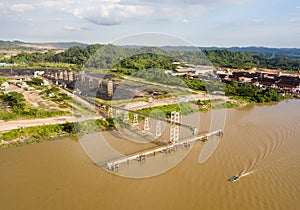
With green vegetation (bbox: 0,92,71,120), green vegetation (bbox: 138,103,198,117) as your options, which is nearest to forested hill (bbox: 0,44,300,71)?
green vegetation (bbox: 138,103,198,117)

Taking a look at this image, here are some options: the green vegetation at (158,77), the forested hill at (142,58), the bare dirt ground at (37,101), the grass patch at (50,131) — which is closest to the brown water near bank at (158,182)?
the grass patch at (50,131)

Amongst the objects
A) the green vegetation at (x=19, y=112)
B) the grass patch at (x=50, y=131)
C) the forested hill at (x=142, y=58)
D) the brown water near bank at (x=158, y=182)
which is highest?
the forested hill at (x=142, y=58)

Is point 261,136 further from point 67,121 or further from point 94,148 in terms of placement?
point 67,121

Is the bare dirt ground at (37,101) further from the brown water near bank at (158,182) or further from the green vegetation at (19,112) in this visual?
the brown water near bank at (158,182)

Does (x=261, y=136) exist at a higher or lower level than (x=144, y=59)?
lower

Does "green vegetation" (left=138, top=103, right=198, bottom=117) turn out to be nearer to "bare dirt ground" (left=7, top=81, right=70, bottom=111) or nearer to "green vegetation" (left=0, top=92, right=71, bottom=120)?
"green vegetation" (left=0, top=92, right=71, bottom=120)

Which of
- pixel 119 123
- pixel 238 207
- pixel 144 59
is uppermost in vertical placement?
pixel 144 59

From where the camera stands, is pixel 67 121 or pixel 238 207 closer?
pixel 238 207

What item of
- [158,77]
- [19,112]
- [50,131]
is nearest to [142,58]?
[158,77]

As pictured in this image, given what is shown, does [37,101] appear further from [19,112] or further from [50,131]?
[50,131]

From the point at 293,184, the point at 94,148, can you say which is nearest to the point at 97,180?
the point at 94,148
